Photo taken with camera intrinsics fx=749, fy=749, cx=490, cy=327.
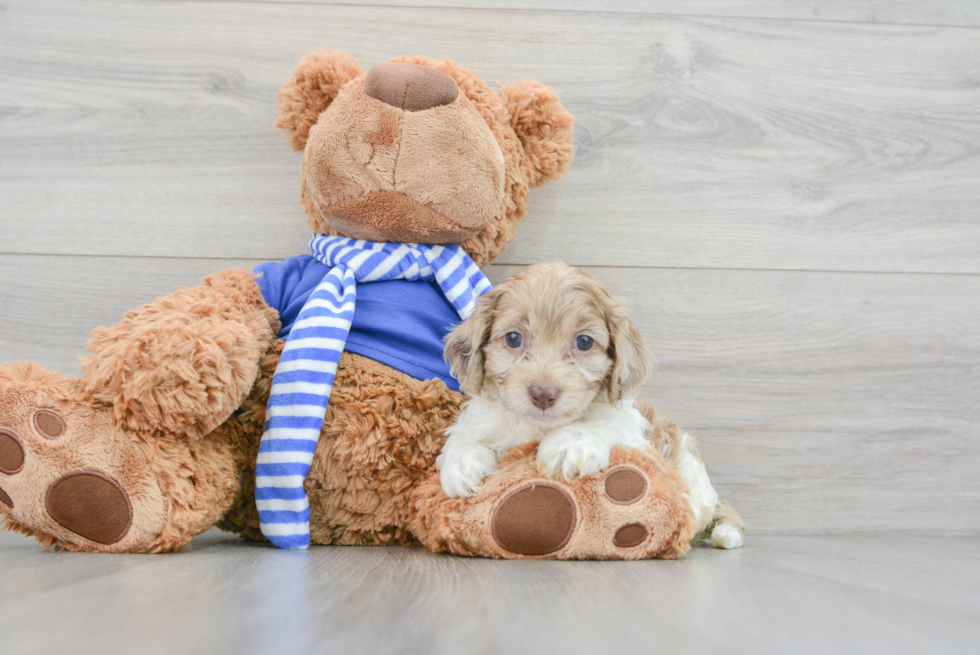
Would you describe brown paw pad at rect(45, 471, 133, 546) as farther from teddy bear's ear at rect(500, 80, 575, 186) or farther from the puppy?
teddy bear's ear at rect(500, 80, 575, 186)

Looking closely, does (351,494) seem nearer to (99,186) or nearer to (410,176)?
(410,176)

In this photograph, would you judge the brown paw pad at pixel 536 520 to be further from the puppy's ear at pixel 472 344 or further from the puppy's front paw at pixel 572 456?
the puppy's ear at pixel 472 344

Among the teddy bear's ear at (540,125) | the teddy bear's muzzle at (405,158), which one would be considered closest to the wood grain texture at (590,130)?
the teddy bear's ear at (540,125)

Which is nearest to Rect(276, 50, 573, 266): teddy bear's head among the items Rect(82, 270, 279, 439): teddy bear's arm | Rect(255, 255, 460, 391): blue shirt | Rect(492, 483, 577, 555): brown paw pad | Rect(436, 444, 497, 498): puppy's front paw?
Rect(255, 255, 460, 391): blue shirt

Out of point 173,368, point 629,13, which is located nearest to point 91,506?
point 173,368

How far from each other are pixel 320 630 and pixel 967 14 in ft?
6.88

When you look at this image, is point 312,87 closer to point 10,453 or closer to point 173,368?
point 173,368

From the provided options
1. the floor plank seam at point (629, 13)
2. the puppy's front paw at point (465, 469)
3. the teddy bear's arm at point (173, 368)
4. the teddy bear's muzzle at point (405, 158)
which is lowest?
the puppy's front paw at point (465, 469)

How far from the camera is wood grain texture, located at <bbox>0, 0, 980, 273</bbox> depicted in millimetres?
1795

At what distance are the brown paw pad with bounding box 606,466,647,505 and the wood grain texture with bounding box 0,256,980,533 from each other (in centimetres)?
61

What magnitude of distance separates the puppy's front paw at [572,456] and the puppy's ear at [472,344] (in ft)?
0.58

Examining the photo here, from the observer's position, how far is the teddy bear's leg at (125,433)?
3.86ft

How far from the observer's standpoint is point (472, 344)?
1306 mm

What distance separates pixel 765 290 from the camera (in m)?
1.86
